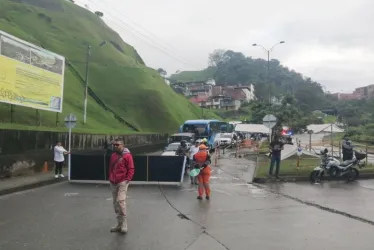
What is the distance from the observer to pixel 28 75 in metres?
22.0

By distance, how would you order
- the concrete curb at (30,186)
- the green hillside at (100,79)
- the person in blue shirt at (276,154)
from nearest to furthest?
1. the concrete curb at (30,186)
2. the person in blue shirt at (276,154)
3. the green hillside at (100,79)

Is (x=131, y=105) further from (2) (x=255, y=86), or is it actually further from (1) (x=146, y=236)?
(2) (x=255, y=86)

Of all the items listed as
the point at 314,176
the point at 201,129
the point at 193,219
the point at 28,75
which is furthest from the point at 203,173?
the point at 201,129

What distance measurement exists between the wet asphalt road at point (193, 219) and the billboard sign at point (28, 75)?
809 cm

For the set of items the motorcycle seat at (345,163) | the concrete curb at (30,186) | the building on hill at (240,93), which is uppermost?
the building on hill at (240,93)

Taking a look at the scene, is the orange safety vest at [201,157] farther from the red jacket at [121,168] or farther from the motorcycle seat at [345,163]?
the motorcycle seat at [345,163]

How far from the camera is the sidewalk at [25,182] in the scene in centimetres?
1397

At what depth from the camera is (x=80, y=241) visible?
7.14 m

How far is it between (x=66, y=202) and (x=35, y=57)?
13434mm

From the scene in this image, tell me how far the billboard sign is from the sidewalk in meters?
4.68

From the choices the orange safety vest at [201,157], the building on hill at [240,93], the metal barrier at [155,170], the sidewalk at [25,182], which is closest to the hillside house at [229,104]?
the building on hill at [240,93]

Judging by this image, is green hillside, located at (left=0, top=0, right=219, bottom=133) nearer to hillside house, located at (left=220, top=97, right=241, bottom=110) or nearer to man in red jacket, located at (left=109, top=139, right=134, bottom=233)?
man in red jacket, located at (left=109, top=139, right=134, bottom=233)

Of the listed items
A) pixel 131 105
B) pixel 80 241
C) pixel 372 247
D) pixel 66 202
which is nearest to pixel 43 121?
pixel 66 202

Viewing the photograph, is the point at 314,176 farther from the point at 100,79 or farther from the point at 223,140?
the point at 100,79
